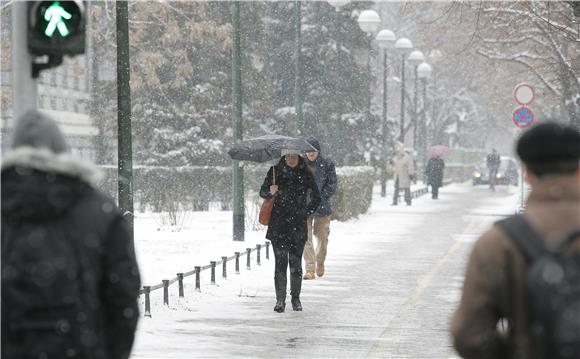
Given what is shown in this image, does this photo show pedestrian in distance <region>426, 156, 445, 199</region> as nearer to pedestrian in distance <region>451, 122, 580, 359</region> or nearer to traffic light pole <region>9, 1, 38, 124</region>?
traffic light pole <region>9, 1, 38, 124</region>

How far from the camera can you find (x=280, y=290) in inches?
572

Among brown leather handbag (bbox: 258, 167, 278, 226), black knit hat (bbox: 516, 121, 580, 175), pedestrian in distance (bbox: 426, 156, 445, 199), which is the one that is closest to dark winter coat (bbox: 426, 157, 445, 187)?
Answer: pedestrian in distance (bbox: 426, 156, 445, 199)

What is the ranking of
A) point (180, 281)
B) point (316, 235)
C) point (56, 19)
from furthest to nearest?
1. point (316, 235)
2. point (180, 281)
3. point (56, 19)

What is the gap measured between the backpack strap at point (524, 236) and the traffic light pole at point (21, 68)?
14.6 feet

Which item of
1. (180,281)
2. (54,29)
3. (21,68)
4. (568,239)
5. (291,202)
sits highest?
(54,29)

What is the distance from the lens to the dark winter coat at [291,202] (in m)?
14.3

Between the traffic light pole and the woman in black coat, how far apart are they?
5.89 meters

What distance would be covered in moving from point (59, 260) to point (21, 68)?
3.74 metres

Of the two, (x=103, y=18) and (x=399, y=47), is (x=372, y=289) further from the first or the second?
(x=399, y=47)

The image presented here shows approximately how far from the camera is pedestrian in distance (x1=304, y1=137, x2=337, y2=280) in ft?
58.3

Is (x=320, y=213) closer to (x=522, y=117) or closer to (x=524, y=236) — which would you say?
(x=522, y=117)

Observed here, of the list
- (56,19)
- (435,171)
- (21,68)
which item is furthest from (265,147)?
(435,171)

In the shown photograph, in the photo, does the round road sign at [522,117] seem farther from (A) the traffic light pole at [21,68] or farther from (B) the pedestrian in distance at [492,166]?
(B) the pedestrian in distance at [492,166]

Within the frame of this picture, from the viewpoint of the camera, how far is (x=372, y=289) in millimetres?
17406
